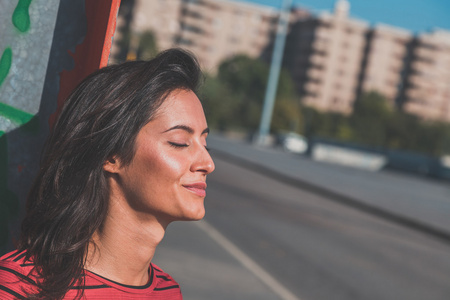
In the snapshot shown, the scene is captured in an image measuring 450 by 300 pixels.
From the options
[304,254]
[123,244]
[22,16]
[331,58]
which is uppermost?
[331,58]

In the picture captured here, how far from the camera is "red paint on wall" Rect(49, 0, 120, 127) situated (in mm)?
1744

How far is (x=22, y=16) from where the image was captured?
1.71m

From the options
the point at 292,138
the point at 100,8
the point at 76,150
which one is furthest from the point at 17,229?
the point at 292,138

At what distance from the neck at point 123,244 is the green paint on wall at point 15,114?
1.23ft

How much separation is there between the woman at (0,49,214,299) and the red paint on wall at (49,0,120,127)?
0.19 m

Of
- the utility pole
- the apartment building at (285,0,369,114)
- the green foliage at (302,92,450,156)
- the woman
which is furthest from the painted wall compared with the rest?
the apartment building at (285,0,369,114)

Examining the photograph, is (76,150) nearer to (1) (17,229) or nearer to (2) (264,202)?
(1) (17,229)

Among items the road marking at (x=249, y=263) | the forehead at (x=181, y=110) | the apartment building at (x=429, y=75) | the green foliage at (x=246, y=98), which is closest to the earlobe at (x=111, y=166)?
the forehead at (x=181, y=110)

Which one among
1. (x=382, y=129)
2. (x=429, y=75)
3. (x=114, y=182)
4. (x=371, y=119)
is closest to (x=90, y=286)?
(x=114, y=182)

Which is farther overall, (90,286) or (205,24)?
(205,24)

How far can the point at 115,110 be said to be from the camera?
151 centimetres

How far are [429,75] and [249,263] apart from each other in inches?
4894

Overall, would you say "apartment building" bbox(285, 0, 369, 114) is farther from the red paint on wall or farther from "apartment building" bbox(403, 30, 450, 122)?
the red paint on wall

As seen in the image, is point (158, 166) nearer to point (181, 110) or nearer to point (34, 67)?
point (181, 110)
